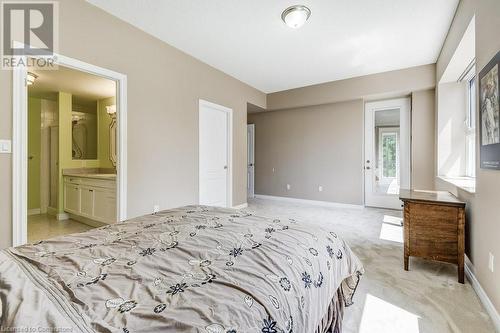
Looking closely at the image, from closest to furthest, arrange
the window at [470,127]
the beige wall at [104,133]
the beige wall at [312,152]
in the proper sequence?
1. the window at [470,127]
2. the beige wall at [104,133]
3. the beige wall at [312,152]

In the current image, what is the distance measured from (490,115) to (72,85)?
17.7 feet

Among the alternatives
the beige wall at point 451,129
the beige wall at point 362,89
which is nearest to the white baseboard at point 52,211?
the beige wall at point 362,89

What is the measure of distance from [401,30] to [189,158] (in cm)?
336

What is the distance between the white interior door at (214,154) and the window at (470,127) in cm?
367

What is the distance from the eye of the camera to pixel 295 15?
8.36ft

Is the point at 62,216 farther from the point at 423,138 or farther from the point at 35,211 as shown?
the point at 423,138

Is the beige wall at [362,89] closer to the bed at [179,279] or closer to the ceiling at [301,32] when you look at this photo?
the ceiling at [301,32]

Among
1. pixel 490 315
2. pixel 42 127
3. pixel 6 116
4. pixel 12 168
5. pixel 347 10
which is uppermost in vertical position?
pixel 347 10

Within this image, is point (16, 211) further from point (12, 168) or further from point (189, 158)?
point (189, 158)

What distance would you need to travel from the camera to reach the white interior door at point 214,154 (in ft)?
13.5

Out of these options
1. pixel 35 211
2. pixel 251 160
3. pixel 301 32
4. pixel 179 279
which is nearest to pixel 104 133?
pixel 35 211

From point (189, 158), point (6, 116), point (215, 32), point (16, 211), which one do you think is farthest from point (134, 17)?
point (16, 211)

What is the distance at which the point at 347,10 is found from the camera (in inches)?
102

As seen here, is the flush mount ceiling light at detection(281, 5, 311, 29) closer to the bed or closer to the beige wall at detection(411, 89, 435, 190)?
the bed
